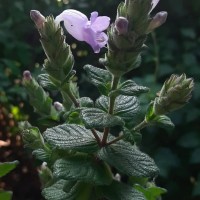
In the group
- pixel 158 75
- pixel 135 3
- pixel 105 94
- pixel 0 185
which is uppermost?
pixel 135 3

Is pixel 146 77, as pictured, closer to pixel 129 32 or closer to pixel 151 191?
pixel 151 191

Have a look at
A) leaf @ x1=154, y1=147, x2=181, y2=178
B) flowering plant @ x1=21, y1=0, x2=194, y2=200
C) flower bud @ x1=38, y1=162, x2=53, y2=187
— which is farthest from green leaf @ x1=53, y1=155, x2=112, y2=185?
leaf @ x1=154, y1=147, x2=181, y2=178

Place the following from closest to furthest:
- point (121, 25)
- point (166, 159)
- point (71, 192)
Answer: point (121, 25) < point (71, 192) < point (166, 159)

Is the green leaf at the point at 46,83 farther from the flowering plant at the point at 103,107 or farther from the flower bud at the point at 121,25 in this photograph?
the flower bud at the point at 121,25

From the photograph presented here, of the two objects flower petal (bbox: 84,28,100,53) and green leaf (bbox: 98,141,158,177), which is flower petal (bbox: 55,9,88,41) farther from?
green leaf (bbox: 98,141,158,177)

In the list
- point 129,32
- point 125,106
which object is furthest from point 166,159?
point 129,32

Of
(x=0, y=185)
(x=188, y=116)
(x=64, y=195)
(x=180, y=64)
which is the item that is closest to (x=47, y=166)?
(x=64, y=195)

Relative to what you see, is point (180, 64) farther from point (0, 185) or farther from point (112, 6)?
point (0, 185)
